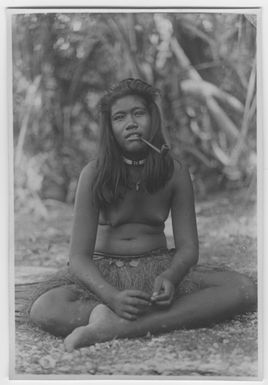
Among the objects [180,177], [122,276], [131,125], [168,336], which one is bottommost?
[168,336]

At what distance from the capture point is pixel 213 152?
2.60m

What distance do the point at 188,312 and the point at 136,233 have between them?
36 cm

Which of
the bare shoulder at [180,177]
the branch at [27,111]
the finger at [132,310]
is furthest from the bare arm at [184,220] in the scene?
the branch at [27,111]

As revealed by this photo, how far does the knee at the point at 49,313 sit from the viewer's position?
2.51m

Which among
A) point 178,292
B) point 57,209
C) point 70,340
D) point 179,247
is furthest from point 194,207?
point 70,340

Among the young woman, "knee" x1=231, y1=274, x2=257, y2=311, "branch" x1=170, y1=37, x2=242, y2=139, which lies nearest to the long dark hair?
the young woman

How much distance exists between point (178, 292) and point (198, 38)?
1.00 meters

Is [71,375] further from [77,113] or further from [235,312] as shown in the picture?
[77,113]

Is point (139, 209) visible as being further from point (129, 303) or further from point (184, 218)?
point (129, 303)

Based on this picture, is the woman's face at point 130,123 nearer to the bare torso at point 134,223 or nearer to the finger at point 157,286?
the bare torso at point 134,223

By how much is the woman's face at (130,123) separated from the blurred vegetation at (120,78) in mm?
81

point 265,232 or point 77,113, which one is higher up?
point 77,113

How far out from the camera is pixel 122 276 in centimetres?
254

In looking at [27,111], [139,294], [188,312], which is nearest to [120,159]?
[27,111]
